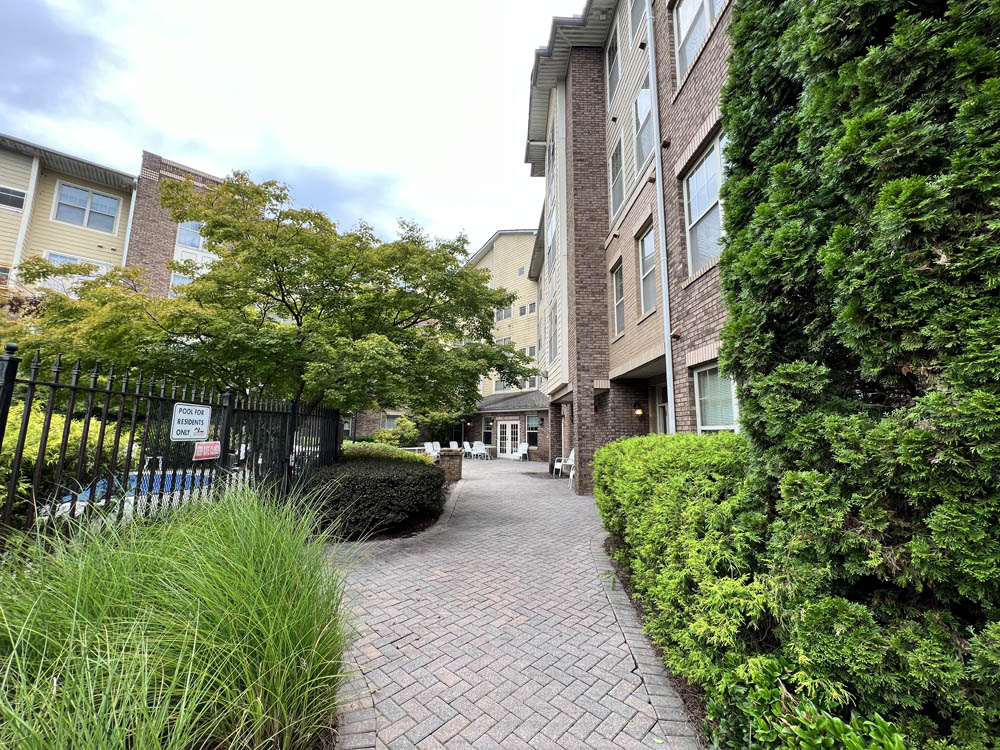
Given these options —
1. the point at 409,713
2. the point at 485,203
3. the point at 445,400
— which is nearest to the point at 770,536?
the point at 409,713

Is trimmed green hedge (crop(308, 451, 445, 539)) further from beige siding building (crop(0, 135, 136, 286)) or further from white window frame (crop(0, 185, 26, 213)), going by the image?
white window frame (crop(0, 185, 26, 213))

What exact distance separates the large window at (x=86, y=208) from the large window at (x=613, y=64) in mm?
21808

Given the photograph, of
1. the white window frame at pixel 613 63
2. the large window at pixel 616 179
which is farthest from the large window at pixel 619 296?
the white window frame at pixel 613 63

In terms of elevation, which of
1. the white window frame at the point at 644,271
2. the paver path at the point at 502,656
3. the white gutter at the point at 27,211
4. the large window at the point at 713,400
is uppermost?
the white gutter at the point at 27,211

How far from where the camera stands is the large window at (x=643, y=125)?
8.58 m

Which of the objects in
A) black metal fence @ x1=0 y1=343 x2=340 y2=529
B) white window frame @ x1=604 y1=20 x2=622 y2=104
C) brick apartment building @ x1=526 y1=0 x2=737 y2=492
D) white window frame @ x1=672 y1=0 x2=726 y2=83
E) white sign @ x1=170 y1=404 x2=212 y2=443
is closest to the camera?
black metal fence @ x1=0 y1=343 x2=340 y2=529

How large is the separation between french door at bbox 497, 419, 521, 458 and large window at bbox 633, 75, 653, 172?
58.7 feet

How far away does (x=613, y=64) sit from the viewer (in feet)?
36.8

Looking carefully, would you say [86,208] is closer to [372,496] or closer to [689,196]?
[372,496]

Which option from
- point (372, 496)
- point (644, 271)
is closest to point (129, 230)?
point (372, 496)

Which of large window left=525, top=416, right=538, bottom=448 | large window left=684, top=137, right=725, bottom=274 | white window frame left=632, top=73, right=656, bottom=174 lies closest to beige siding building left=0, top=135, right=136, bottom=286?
white window frame left=632, top=73, right=656, bottom=174

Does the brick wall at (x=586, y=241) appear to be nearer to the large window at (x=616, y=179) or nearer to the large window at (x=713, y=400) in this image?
the large window at (x=616, y=179)

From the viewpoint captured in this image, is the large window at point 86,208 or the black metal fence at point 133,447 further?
the large window at point 86,208

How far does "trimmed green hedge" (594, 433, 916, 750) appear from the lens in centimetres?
161
